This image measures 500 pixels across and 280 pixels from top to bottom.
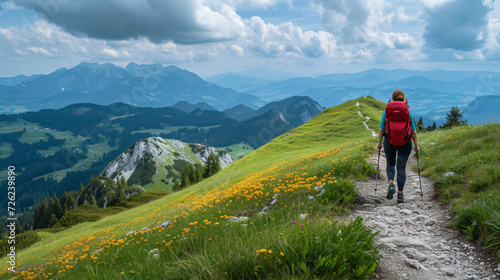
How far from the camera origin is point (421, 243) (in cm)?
545

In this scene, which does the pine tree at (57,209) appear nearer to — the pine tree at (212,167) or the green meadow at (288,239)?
the pine tree at (212,167)

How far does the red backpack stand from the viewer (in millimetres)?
8461

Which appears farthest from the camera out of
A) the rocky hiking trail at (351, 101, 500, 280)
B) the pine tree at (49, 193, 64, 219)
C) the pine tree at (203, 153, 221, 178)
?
the pine tree at (49, 193, 64, 219)

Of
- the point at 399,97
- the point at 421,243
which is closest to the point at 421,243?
the point at 421,243

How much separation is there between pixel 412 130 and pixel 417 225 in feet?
12.0

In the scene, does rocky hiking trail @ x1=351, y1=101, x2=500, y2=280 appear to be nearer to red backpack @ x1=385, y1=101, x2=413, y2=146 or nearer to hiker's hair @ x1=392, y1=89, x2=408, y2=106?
red backpack @ x1=385, y1=101, x2=413, y2=146

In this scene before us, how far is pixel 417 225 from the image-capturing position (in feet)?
21.6

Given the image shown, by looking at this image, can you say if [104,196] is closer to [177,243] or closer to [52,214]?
[52,214]

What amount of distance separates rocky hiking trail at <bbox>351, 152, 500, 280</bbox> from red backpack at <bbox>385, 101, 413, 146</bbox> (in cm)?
206

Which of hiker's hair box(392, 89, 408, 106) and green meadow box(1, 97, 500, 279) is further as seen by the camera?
hiker's hair box(392, 89, 408, 106)

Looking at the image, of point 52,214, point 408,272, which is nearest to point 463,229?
point 408,272

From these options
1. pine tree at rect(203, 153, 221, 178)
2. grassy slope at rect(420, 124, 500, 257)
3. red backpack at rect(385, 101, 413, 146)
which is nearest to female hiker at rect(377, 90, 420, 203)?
red backpack at rect(385, 101, 413, 146)

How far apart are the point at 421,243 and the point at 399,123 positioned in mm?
4389

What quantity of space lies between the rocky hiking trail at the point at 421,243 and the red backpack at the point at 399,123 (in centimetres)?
206
